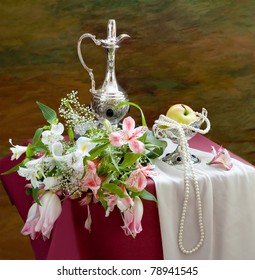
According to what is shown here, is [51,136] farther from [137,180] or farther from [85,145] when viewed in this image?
[137,180]

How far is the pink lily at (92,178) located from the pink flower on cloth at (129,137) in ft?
0.20

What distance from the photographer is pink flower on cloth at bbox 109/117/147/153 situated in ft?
3.22

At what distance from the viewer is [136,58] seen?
1930 mm

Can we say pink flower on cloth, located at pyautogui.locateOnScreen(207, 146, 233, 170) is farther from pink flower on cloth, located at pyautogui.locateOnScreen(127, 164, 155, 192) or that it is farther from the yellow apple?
pink flower on cloth, located at pyautogui.locateOnScreen(127, 164, 155, 192)

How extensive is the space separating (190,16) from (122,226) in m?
1.10

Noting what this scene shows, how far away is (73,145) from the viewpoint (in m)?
1.06

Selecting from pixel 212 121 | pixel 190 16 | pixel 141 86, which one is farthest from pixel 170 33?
pixel 212 121

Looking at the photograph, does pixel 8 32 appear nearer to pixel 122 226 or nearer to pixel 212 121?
pixel 212 121

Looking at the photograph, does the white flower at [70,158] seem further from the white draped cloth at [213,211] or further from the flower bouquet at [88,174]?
the white draped cloth at [213,211]

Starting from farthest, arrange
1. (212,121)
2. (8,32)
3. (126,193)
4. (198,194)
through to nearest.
Answer: 1. (212,121)
2. (8,32)
3. (198,194)
4. (126,193)

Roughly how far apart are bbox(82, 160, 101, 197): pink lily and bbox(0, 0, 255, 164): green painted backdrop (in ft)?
3.26

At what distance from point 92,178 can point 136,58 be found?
103 centimetres

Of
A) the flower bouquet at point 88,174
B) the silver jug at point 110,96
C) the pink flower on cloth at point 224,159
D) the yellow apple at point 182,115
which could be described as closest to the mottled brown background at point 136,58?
the silver jug at point 110,96

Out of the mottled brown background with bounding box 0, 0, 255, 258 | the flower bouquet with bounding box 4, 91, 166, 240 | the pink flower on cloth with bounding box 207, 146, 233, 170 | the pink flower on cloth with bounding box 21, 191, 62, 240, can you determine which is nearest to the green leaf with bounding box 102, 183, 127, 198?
the flower bouquet with bounding box 4, 91, 166, 240
